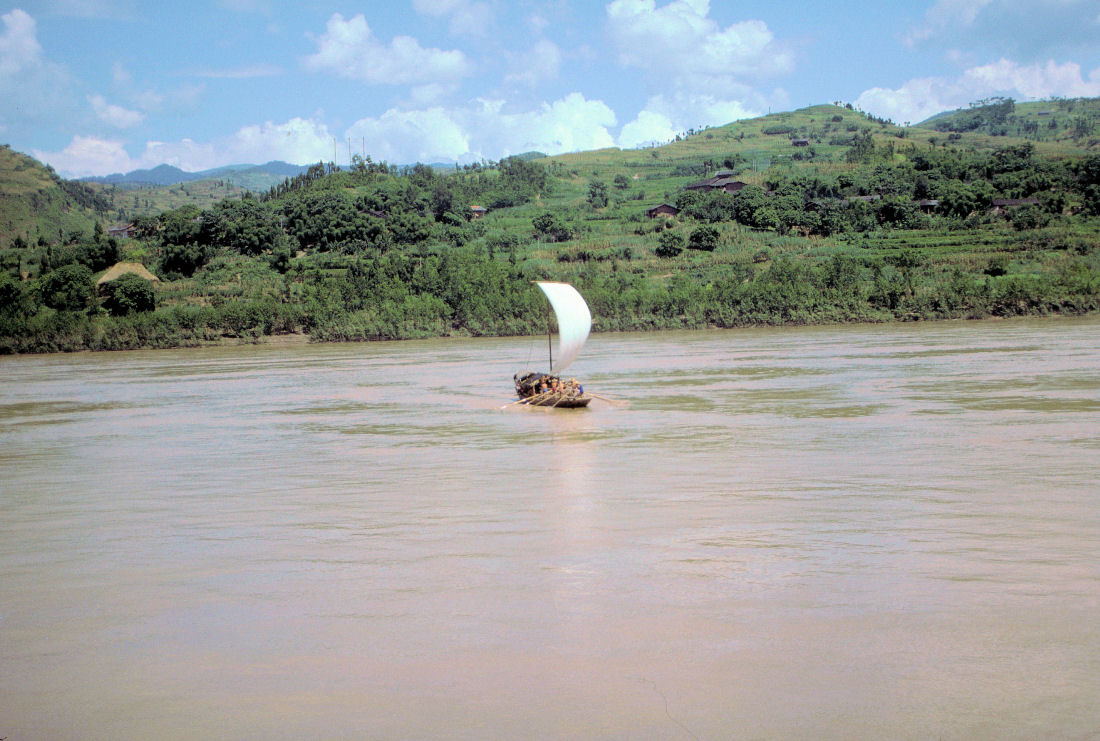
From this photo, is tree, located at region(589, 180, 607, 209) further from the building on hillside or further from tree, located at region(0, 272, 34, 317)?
tree, located at region(0, 272, 34, 317)

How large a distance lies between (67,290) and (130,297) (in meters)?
3.87

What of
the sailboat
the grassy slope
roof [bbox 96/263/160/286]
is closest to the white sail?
the sailboat

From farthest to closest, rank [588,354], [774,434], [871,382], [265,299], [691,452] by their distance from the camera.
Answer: [265,299]
[588,354]
[871,382]
[774,434]
[691,452]

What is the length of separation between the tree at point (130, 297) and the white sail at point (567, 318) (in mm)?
41220

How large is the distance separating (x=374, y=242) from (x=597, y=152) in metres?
70.3

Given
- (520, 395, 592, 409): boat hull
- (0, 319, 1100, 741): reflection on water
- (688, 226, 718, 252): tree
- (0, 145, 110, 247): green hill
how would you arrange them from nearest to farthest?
(0, 319, 1100, 741): reflection on water < (520, 395, 592, 409): boat hull < (688, 226, 718, 252): tree < (0, 145, 110, 247): green hill

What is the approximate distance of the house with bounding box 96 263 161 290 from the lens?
66.2 metres

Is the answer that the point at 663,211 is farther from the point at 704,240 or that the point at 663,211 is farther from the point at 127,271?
the point at 127,271

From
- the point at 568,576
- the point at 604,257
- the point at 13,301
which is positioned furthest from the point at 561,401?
the point at 604,257

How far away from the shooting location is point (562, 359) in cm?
2489

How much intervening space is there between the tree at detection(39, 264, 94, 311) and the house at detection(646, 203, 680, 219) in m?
43.3

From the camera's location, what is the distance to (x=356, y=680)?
699 centimetres

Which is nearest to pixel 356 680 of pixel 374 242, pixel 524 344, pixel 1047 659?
pixel 1047 659

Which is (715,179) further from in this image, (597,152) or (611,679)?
(611,679)
